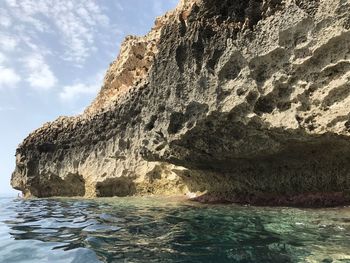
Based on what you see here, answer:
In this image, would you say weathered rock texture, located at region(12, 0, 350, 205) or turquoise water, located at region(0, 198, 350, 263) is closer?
turquoise water, located at region(0, 198, 350, 263)

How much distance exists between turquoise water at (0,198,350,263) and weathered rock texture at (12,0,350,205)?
1488 mm

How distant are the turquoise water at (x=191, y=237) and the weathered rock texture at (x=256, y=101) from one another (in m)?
1.49

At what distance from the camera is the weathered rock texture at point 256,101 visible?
911cm

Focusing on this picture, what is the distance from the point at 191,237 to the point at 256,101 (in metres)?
4.47

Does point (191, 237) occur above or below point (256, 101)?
below

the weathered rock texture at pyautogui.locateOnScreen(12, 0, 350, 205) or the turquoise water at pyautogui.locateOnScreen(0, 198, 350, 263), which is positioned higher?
the weathered rock texture at pyautogui.locateOnScreen(12, 0, 350, 205)

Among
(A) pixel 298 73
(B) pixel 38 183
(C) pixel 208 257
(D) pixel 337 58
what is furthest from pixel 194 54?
(B) pixel 38 183

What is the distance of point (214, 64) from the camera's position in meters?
11.1

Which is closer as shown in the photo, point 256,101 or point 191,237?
point 191,237

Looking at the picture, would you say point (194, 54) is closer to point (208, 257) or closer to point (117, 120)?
point (208, 257)

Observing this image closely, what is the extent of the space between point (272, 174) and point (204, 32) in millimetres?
4650

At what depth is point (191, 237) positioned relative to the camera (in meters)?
7.14

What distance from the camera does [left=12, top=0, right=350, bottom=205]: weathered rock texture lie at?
9109 mm

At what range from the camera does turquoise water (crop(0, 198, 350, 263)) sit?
5.76 m
